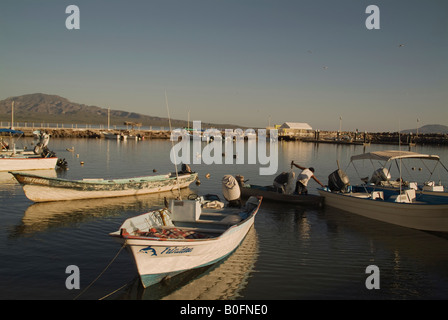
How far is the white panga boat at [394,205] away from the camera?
16.1m

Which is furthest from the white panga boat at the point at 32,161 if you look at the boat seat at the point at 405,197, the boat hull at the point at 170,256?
the boat seat at the point at 405,197

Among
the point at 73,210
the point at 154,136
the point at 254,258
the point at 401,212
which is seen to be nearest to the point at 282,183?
the point at 401,212

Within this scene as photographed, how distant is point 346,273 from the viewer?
37.4ft

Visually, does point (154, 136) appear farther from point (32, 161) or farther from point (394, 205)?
point (394, 205)

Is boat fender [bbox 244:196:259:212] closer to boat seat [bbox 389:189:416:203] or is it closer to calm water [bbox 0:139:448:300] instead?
calm water [bbox 0:139:448:300]

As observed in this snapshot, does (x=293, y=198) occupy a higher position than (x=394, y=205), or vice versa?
(x=394, y=205)

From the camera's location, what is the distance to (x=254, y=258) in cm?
1260

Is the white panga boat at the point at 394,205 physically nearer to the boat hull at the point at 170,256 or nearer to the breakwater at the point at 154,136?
the boat hull at the point at 170,256

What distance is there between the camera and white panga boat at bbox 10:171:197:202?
1912 centimetres

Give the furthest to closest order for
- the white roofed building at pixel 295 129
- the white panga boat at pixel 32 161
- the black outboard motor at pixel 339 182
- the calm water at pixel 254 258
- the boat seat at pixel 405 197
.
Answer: the white roofed building at pixel 295 129, the white panga boat at pixel 32 161, the black outboard motor at pixel 339 182, the boat seat at pixel 405 197, the calm water at pixel 254 258

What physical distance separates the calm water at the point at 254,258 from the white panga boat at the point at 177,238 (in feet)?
1.86

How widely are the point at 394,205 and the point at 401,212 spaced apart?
1.51 feet

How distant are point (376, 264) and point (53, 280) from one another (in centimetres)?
1098

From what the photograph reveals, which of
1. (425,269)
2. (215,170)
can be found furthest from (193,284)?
(215,170)
